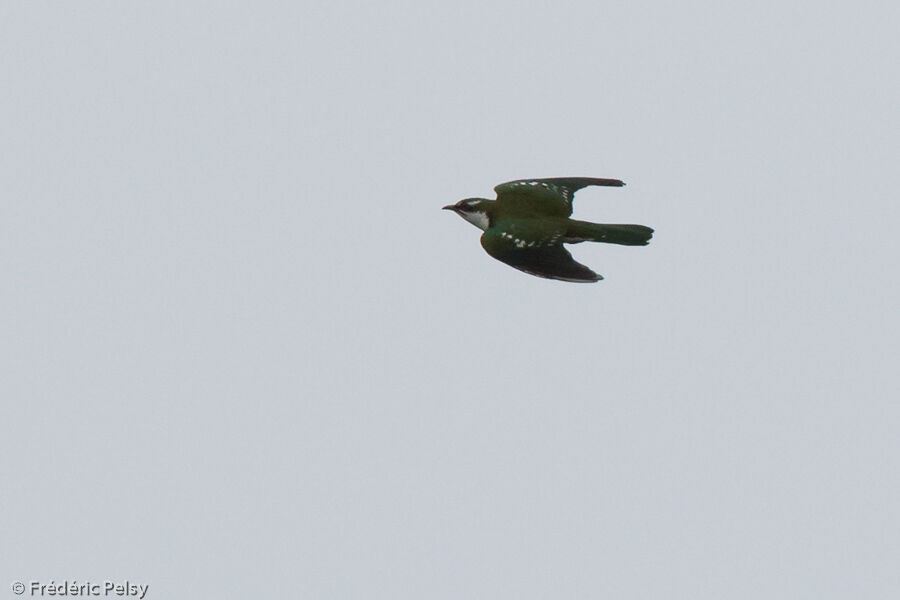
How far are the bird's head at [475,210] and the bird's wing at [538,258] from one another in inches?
31.1

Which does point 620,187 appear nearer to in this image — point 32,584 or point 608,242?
point 608,242

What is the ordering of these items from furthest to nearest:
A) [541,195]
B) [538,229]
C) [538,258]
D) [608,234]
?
1. [541,195]
2. [538,229]
3. [538,258]
4. [608,234]

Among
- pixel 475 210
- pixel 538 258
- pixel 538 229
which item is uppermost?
pixel 475 210

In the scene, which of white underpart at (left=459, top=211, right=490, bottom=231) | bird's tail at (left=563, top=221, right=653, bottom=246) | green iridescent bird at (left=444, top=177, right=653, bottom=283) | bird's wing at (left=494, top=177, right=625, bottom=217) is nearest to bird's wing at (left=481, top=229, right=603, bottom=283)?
green iridescent bird at (left=444, top=177, right=653, bottom=283)

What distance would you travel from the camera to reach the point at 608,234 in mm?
21719

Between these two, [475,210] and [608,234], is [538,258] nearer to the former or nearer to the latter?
[608,234]

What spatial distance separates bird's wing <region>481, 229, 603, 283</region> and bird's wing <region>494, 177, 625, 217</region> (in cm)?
98

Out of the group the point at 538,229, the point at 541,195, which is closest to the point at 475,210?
the point at 541,195

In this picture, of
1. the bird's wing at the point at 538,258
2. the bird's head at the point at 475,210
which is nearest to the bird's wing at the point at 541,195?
the bird's head at the point at 475,210

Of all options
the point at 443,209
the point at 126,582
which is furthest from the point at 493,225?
the point at 126,582

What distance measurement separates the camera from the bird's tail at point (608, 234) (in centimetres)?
2155

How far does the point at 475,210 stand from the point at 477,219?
0.16 metres

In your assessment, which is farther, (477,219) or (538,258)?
(477,219)

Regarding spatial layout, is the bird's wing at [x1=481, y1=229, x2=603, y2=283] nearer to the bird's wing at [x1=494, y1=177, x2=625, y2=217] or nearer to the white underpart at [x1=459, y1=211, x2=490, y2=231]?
the white underpart at [x1=459, y1=211, x2=490, y2=231]
